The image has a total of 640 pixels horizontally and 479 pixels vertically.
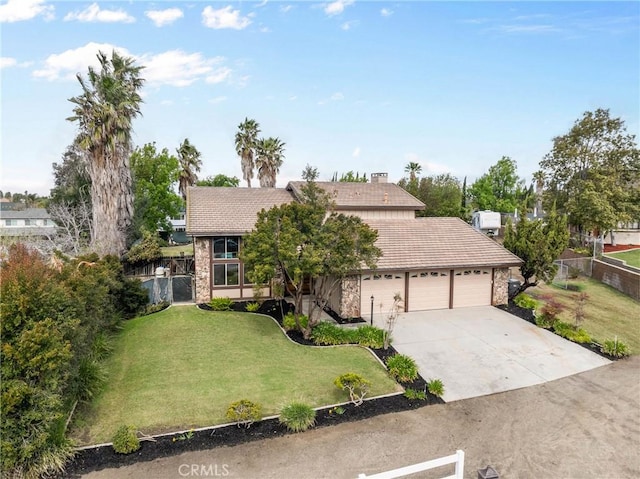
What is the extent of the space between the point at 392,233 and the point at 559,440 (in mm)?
11578

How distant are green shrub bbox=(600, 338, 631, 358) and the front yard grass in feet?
2.99

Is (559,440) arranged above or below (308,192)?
below

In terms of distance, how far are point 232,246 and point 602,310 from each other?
18.3m

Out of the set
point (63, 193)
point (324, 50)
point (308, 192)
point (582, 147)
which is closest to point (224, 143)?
point (63, 193)

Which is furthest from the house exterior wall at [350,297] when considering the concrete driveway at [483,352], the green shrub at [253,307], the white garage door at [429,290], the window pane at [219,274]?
the window pane at [219,274]

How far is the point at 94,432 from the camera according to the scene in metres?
8.23

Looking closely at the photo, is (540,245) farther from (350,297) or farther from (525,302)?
(350,297)

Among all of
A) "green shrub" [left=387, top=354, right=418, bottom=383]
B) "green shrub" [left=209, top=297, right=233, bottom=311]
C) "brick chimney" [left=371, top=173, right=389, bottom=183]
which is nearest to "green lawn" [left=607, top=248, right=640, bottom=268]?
"brick chimney" [left=371, top=173, right=389, bottom=183]

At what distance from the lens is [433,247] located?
1812cm

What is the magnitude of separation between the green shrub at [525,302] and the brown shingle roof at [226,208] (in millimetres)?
13101

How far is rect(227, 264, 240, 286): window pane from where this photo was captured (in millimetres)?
17858

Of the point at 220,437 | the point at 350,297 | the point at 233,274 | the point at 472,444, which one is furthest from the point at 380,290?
the point at 220,437

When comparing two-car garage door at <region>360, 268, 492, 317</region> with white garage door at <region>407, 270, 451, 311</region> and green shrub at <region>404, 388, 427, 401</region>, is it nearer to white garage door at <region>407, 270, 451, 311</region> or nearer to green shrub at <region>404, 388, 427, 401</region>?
white garage door at <region>407, 270, 451, 311</region>

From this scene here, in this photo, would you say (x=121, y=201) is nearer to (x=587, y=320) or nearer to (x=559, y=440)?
(x=559, y=440)
